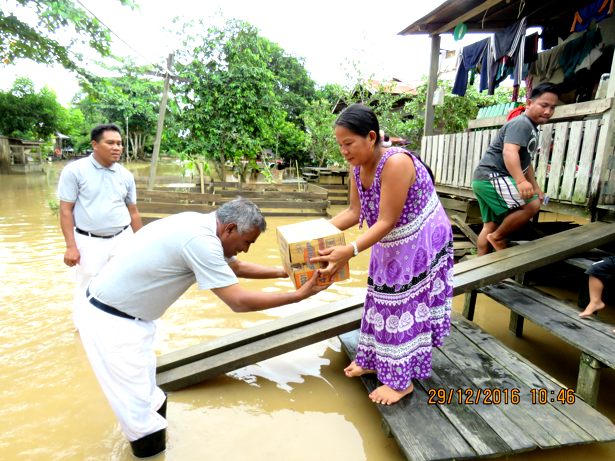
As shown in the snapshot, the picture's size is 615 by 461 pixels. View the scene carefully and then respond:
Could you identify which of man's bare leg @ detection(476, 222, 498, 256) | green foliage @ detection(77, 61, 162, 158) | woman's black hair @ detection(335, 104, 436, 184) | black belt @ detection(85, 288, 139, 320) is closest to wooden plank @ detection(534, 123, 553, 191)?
man's bare leg @ detection(476, 222, 498, 256)

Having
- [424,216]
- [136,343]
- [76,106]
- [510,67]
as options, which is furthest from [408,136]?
[76,106]

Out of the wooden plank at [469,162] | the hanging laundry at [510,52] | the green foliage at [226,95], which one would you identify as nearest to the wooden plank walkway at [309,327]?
the wooden plank at [469,162]

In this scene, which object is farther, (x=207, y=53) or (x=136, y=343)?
(x=207, y=53)

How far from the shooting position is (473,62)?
7379 mm

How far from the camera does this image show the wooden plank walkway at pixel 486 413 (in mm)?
2070

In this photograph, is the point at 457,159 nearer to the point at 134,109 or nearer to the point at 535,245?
the point at 535,245

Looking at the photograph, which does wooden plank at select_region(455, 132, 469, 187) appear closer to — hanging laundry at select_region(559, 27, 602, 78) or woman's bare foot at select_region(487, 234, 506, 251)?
woman's bare foot at select_region(487, 234, 506, 251)

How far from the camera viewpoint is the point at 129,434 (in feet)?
7.02

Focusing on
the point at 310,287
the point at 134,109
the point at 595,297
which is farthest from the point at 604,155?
the point at 134,109

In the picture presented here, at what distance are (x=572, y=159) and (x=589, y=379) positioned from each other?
2.49 metres

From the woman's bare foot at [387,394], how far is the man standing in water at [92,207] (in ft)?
8.64

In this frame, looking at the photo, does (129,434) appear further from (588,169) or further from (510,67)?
(510,67)

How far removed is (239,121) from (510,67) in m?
6.58

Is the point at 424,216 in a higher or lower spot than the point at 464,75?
lower
